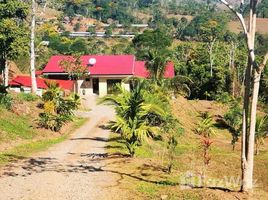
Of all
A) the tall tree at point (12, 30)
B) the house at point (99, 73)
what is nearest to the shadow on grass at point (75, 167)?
the tall tree at point (12, 30)

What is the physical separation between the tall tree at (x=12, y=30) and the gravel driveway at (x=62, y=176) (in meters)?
15.0

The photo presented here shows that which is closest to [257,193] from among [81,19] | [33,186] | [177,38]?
[33,186]

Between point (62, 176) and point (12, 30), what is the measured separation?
21.1m

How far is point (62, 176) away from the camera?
13.3 meters

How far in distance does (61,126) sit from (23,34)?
1201 cm

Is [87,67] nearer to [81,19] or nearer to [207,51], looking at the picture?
[207,51]

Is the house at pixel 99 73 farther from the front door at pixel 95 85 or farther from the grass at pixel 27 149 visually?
the grass at pixel 27 149

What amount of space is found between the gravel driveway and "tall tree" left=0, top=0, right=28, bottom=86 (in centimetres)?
1501

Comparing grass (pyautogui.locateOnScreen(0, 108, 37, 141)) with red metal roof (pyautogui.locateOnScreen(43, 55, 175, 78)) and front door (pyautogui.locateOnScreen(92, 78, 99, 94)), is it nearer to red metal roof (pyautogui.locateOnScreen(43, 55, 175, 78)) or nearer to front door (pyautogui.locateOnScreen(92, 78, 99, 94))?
red metal roof (pyautogui.locateOnScreen(43, 55, 175, 78))

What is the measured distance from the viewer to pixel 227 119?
33.1m

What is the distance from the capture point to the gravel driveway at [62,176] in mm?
11375

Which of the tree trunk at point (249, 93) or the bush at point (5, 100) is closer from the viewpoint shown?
the tree trunk at point (249, 93)

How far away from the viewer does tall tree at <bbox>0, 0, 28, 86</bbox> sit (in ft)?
104

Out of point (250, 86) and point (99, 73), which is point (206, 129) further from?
point (99, 73)
